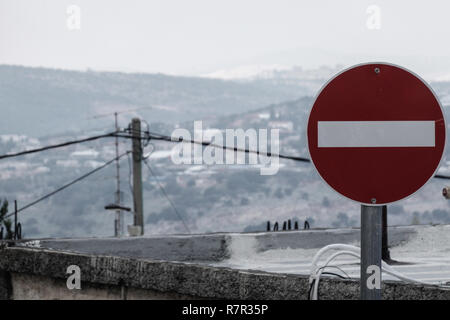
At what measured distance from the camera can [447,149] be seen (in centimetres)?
474

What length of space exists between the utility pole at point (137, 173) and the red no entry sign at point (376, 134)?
26.5 m

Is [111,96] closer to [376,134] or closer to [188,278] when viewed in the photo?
[188,278]

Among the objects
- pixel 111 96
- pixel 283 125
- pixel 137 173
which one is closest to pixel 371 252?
pixel 137 173

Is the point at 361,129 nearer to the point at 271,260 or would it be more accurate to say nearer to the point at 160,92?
the point at 271,260

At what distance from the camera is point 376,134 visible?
449cm

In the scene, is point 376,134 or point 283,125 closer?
point 376,134

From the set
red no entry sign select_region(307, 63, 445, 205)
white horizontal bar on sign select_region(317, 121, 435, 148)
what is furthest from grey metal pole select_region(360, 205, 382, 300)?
white horizontal bar on sign select_region(317, 121, 435, 148)

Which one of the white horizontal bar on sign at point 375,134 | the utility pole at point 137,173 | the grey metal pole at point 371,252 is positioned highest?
the white horizontal bar on sign at point 375,134

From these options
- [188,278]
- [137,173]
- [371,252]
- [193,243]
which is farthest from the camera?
[137,173]

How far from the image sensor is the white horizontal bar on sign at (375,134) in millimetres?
4492

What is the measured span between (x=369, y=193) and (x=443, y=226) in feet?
19.1

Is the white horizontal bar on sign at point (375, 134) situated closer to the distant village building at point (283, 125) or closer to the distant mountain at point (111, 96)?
the distant village building at point (283, 125)

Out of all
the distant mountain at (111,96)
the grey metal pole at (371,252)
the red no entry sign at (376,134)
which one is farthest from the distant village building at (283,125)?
the grey metal pole at (371,252)
